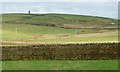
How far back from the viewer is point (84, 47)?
26453 mm

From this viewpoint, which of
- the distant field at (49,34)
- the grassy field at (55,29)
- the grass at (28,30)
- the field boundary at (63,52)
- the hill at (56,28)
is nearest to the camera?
the field boundary at (63,52)

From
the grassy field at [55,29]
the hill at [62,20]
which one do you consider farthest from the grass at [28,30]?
the hill at [62,20]

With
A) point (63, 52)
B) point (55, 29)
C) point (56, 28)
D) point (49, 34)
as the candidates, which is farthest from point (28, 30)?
point (63, 52)

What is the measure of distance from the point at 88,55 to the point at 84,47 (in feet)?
6.59

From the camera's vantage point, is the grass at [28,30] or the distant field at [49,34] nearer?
the distant field at [49,34]

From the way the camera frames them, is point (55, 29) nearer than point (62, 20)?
Yes

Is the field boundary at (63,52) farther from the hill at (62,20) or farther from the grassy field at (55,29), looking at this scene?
the hill at (62,20)

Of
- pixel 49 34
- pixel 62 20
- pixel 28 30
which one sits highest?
pixel 62 20

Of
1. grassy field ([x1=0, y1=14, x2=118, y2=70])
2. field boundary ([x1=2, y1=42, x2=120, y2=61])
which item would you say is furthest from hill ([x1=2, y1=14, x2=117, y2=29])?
field boundary ([x1=2, y1=42, x2=120, y2=61])

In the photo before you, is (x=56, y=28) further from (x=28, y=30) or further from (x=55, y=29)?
(x=28, y=30)

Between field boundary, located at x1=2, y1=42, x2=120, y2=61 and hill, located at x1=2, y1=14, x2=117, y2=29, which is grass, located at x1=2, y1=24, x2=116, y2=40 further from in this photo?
field boundary, located at x1=2, y1=42, x2=120, y2=61

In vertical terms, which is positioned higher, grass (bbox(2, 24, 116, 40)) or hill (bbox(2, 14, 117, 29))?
hill (bbox(2, 14, 117, 29))

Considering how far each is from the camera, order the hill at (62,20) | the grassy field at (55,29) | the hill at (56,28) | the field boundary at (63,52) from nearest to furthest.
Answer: the field boundary at (63,52), the grassy field at (55,29), the hill at (56,28), the hill at (62,20)

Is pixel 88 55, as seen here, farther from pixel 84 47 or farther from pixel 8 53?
pixel 8 53
